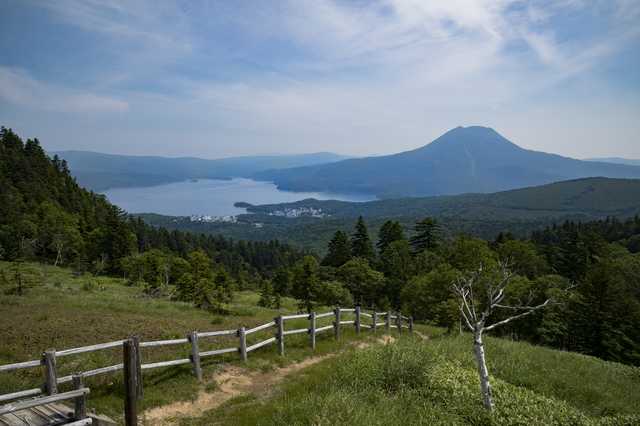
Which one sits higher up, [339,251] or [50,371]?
[50,371]

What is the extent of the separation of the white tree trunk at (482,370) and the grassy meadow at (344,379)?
0.19 meters

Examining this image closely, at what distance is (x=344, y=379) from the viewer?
655 cm

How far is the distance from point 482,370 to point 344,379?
8.93 ft

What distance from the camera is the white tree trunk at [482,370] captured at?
513cm

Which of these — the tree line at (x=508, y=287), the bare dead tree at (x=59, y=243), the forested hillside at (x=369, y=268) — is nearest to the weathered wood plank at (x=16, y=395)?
the forested hillside at (x=369, y=268)

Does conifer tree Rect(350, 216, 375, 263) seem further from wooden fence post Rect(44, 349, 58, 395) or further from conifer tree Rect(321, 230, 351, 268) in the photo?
wooden fence post Rect(44, 349, 58, 395)

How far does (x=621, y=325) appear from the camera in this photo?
28.2 m

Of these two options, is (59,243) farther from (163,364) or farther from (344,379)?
(344,379)

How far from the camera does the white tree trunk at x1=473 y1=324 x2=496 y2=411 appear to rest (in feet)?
16.8

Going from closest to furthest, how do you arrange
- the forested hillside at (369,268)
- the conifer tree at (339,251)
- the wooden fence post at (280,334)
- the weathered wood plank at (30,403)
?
the weathered wood plank at (30,403)
the wooden fence post at (280,334)
the forested hillside at (369,268)
the conifer tree at (339,251)

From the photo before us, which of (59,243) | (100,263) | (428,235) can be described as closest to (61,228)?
(59,243)

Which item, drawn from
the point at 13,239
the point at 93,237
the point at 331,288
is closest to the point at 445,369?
the point at 331,288

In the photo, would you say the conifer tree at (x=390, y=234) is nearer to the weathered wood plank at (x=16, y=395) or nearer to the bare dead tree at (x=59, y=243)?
the bare dead tree at (x=59, y=243)

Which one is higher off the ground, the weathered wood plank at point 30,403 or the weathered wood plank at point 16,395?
the weathered wood plank at point 30,403
